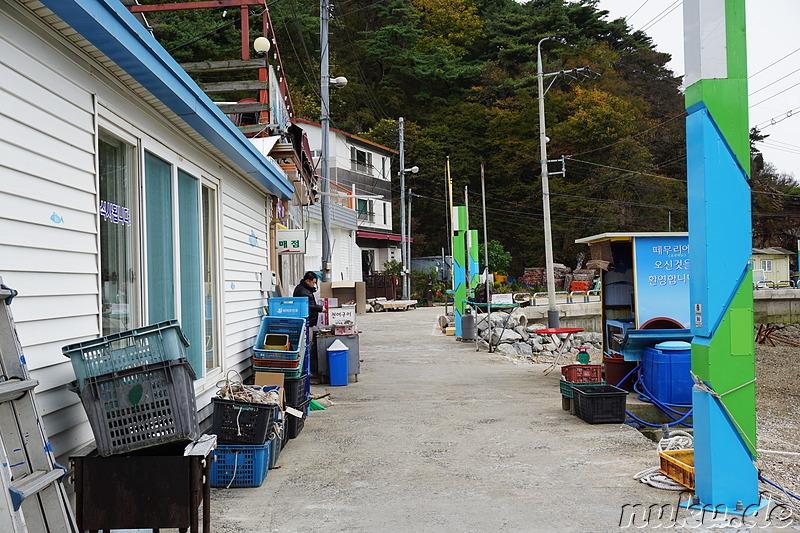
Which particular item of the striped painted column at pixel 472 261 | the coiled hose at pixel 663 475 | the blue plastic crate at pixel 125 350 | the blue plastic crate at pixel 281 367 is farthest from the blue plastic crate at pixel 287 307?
the striped painted column at pixel 472 261

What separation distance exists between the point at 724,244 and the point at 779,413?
7.76 metres

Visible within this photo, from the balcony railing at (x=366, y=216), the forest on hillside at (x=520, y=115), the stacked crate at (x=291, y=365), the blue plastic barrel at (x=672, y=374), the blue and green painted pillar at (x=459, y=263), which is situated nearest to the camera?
the stacked crate at (x=291, y=365)

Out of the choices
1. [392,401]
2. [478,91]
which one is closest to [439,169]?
[478,91]

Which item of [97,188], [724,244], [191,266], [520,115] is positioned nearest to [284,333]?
[191,266]

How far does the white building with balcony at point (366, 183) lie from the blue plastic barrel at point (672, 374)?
28743mm

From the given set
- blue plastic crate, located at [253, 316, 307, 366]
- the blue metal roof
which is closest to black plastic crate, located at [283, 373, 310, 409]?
blue plastic crate, located at [253, 316, 307, 366]

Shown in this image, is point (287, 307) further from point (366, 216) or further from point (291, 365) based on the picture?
point (366, 216)

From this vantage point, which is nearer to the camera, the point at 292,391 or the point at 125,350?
the point at 125,350

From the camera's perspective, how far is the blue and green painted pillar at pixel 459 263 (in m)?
19.0

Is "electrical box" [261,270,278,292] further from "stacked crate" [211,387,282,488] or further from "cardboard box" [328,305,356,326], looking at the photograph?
"stacked crate" [211,387,282,488]

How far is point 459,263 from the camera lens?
1959 centimetres

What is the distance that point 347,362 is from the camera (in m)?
11.4

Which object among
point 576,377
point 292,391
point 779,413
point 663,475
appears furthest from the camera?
point 779,413

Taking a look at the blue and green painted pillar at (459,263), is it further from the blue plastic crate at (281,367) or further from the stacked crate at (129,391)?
the stacked crate at (129,391)
